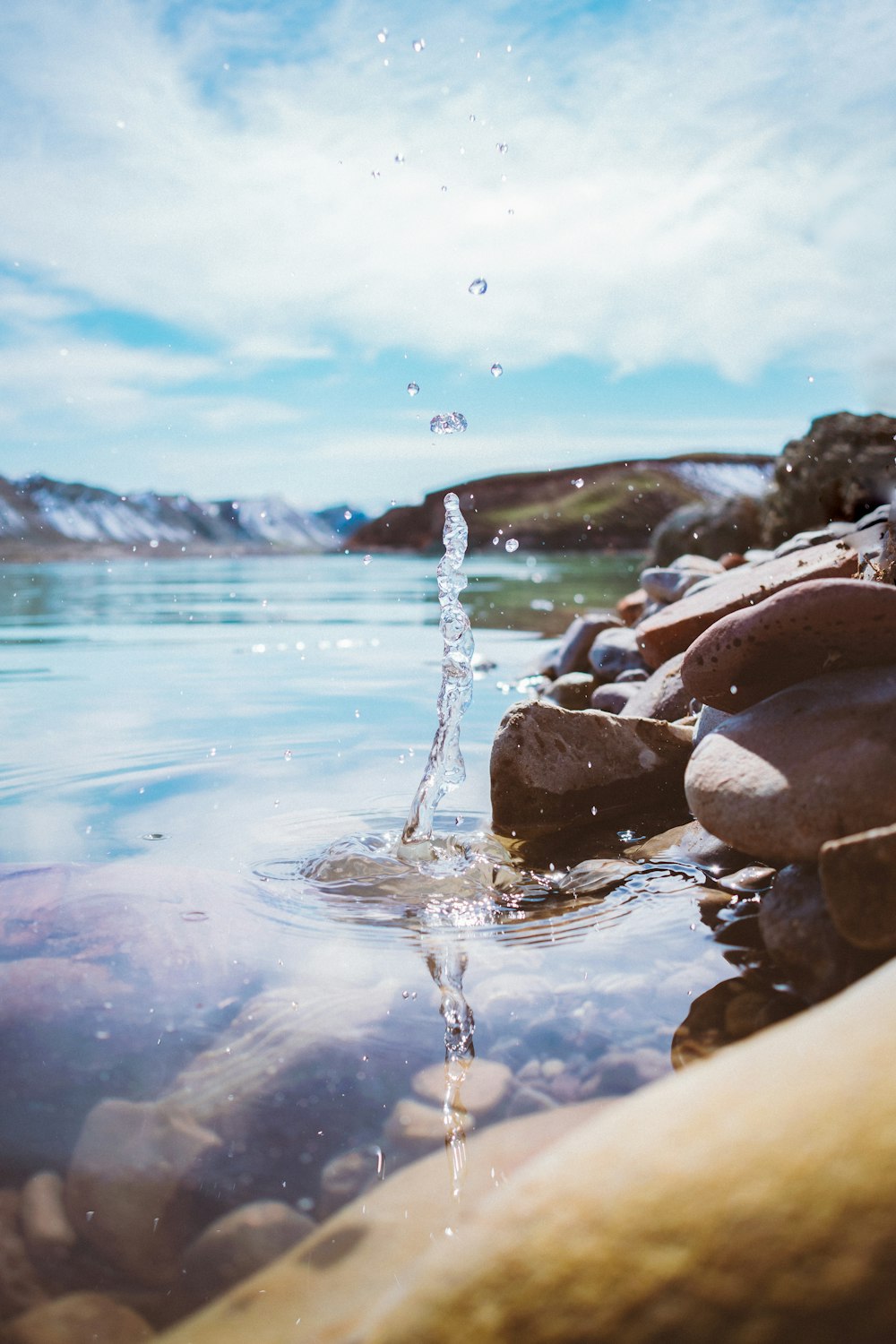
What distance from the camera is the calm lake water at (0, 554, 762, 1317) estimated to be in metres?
2.60

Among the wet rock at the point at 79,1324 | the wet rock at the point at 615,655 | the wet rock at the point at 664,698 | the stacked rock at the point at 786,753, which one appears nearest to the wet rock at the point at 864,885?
the stacked rock at the point at 786,753

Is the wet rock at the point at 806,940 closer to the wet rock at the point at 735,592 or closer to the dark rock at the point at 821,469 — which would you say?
the wet rock at the point at 735,592

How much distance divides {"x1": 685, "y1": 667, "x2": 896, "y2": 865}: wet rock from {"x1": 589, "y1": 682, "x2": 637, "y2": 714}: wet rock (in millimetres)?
3001

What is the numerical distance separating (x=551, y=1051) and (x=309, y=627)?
1458 centimetres

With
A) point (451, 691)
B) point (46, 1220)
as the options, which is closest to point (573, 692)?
point (451, 691)

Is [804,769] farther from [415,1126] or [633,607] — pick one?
[633,607]

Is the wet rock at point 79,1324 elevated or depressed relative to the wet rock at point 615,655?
depressed

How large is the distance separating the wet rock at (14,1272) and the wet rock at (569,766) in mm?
3184

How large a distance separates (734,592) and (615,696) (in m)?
1.41

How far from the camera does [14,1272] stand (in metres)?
2.04

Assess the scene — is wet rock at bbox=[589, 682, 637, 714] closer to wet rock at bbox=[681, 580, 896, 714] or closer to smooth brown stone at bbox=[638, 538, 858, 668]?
smooth brown stone at bbox=[638, 538, 858, 668]

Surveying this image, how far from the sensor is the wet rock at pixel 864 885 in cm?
266

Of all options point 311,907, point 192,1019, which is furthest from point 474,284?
point 192,1019

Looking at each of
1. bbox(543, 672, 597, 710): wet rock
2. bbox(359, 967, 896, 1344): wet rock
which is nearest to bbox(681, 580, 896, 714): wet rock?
bbox(359, 967, 896, 1344): wet rock
